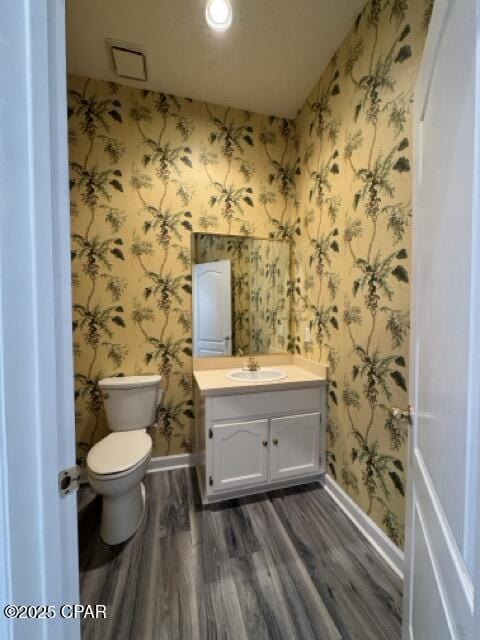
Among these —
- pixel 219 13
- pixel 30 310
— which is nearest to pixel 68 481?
pixel 30 310

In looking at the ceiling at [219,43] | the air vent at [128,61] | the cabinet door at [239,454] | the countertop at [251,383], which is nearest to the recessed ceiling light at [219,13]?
the ceiling at [219,43]

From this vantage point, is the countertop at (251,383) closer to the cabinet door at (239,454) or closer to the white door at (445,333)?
the cabinet door at (239,454)

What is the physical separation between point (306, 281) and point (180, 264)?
97 cm

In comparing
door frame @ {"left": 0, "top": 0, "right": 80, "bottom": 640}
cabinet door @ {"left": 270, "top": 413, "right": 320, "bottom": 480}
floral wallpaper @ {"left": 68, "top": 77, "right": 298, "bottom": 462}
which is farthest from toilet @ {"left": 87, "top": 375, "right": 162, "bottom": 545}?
door frame @ {"left": 0, "top": 0, "right": 80, "bottom": 640}

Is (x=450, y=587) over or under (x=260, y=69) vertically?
under

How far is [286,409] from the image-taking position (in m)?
1.80

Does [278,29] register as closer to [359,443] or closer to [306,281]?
[306,281]

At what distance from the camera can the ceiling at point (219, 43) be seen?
144cm

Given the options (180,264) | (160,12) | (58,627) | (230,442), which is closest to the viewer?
(58,627)

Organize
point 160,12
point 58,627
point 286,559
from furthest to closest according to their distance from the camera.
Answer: point 160,12, point 286,559, point 58,627

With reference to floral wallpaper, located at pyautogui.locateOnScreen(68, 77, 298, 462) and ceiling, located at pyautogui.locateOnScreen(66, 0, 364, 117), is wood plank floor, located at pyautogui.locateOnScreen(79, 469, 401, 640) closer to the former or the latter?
floral wallpaper, located at pyautogui.locateOnScreen(68, 77, 298, 462)

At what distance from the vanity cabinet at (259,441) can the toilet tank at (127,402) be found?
16.1 inches

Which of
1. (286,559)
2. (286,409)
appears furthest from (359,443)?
(286,559)

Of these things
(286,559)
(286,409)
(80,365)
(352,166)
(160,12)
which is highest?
(160,12)
